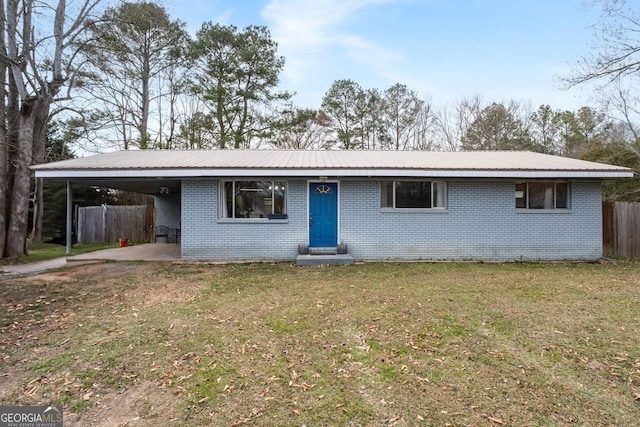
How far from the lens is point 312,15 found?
1212 centimetres

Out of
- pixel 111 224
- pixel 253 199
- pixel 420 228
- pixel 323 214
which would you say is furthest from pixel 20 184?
pixel 420 228

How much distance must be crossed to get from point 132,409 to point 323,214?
7.80 m

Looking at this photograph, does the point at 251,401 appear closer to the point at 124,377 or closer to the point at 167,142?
the point at 124,377

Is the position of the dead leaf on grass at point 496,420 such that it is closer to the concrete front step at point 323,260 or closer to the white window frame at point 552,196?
the concrete front step at point 323,260

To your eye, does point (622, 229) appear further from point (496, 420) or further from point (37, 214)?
point (37, 214)

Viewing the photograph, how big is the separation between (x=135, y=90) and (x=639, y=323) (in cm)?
2399

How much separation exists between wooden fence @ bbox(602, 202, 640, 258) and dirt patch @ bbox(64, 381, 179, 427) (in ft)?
47.1

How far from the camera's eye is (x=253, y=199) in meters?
10.3

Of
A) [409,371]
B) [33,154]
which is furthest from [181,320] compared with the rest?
[33,154]

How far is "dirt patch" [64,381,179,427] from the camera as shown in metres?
2.76

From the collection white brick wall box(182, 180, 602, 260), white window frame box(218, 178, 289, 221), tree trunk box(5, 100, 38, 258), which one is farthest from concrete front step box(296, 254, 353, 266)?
tree trunk box(5, 100, 38, 258)

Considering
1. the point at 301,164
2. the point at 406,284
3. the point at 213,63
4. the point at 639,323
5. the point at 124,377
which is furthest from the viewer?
the point at 213,63

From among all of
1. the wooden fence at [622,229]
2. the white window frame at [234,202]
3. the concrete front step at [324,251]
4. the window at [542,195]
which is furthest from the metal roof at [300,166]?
the wooden fence at [622,229]

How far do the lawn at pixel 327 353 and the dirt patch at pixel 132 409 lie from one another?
1 cm
